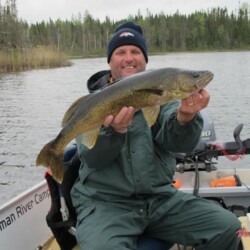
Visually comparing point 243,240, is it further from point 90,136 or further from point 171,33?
point 171,33

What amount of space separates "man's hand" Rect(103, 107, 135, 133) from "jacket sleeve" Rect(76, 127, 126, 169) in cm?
6

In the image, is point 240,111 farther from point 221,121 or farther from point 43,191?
point 43,191

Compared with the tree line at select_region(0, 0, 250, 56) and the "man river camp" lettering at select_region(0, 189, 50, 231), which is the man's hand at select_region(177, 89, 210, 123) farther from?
the tree line at select_region(0, 0, 250, 56)

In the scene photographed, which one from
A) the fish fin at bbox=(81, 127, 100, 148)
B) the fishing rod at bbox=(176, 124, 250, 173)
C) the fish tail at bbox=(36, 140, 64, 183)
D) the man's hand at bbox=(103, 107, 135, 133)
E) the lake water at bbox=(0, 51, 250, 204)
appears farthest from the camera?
the lake water at bbox=(0, 51, 250, 204)

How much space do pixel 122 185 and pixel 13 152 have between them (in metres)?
7.90

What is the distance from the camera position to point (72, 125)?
2852 mm

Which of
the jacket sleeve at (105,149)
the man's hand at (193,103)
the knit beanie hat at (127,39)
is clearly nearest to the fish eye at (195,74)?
the man's hand at (193,103)

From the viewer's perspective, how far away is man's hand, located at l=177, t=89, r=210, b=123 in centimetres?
261

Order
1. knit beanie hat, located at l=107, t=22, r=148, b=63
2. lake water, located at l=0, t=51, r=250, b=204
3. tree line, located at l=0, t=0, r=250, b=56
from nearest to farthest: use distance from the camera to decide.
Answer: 1. knit beanie hat, located at l=107, t=22, r=148, b=63
2. lake water, located at l=0, t=51, r=250, b=204
3. tree line, located at l=0, t=0, r=250, b=56

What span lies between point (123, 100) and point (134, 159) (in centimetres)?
51

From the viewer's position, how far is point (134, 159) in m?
3.01

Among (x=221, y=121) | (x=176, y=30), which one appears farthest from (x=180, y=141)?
(x=176, y=30)

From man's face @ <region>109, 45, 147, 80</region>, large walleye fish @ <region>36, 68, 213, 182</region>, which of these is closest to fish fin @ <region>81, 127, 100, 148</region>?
large walleye fish @ <region>36, 68, 213, 182</region>

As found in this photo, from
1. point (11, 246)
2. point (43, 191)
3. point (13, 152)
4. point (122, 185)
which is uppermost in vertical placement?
point (122, 185)
